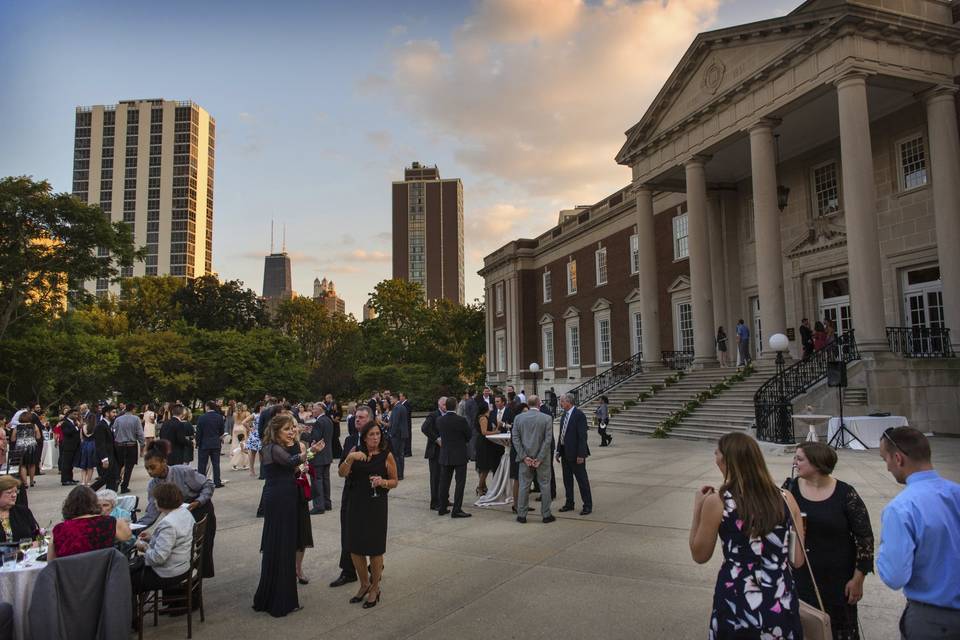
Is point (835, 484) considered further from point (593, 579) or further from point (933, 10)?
point (933, 10)

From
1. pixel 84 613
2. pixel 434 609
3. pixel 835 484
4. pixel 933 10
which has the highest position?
pixel 933 10

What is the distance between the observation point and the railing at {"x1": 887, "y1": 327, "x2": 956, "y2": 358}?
18047mm

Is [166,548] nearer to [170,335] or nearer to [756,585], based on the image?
[756,585]

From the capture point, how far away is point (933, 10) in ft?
65.7

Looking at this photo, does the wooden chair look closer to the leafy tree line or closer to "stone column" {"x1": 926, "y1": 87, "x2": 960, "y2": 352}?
the leafy tree line

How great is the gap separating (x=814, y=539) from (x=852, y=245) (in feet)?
56.2

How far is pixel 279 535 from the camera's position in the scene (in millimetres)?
5844

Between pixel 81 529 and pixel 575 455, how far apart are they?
268 inches

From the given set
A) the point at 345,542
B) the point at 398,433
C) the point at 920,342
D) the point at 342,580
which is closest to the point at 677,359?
the point at 920,342

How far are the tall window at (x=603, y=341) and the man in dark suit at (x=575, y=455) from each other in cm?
2836

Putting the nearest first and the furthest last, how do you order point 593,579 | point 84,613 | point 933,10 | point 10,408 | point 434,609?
point 84,613, point 434,609, point 593,579, point 933,10, point 10,408

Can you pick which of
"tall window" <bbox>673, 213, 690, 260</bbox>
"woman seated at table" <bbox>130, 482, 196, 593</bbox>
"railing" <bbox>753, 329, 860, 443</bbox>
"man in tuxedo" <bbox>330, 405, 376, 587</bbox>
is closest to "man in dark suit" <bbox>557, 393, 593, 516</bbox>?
"man in tuxedo" <bbox>330, 405, 376, 587</bbox>

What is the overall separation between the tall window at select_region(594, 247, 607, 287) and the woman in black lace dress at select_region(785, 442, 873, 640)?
115 ft

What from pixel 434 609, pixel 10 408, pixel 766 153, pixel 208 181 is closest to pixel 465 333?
pixel 10 408
